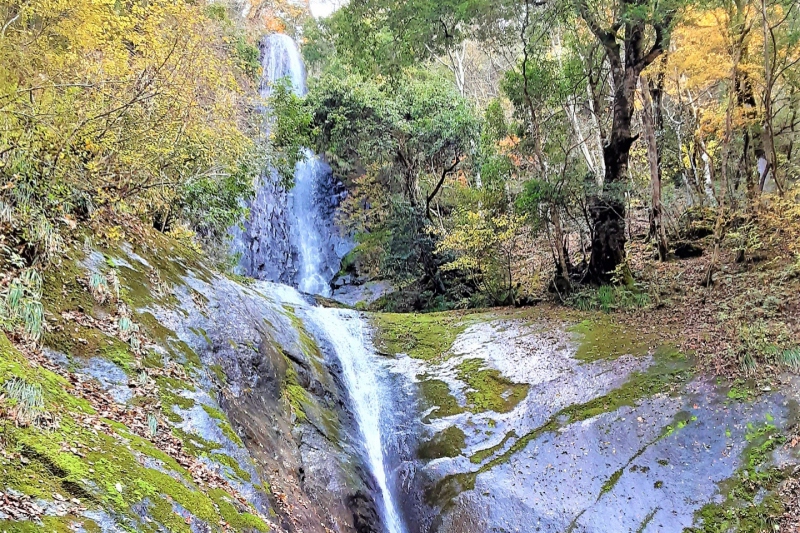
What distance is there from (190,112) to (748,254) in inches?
485

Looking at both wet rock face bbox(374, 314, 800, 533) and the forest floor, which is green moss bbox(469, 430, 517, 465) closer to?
wet rock face bbox(374, 314, 800, 533)

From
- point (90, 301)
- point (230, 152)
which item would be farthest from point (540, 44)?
point (90, 301)

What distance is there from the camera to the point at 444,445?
27.9 ft

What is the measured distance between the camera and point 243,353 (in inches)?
286

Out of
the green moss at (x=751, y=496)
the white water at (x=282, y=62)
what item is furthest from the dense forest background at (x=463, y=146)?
the white water at (x=282, y=62)

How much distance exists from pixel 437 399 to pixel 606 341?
3606mm

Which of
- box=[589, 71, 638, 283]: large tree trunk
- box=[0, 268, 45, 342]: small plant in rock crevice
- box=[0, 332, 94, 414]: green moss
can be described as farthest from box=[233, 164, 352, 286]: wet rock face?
box=[0, 332, 94, 414]: green moss

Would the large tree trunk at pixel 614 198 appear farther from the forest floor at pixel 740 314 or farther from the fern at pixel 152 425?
the fern at pixel 152 425

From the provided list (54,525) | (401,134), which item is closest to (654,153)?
(401,134)

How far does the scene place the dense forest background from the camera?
6555 mm

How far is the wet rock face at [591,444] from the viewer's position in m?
6.64

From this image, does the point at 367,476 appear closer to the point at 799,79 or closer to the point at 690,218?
the point at 690,218

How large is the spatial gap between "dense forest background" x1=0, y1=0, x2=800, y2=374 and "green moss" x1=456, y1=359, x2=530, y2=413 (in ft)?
11.9

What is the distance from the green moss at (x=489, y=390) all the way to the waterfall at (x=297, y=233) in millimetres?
12476
